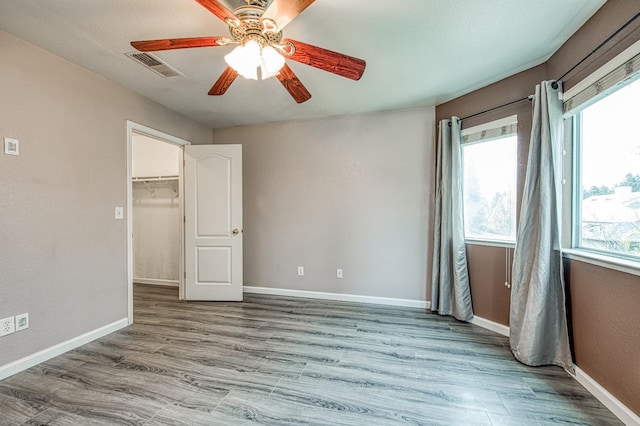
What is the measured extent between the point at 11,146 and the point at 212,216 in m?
1.93

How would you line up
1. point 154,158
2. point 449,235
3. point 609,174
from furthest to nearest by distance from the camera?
point 154,158 → point 449,235 → point 609,174

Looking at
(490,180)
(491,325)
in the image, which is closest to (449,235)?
(490,180)

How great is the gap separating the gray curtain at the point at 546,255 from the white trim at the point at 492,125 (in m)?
0.40

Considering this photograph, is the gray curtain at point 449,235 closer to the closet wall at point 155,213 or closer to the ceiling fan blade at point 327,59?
the ceiling fan blade at point 327,59

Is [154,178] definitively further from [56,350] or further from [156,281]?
[56,350]

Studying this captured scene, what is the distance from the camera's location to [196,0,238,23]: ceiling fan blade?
127 centimetres

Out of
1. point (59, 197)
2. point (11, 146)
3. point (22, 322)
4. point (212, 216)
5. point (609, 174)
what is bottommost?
point (22, 322)

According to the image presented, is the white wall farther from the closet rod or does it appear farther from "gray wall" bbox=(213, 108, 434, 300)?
"gray wall" bbox=(213, 108, 434, 300)

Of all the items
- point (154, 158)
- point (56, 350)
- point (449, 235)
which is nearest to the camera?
point (56, 350)

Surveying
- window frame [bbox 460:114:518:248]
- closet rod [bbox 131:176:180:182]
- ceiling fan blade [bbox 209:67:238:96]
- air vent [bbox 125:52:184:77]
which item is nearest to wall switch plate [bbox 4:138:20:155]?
air vent [bbox 125:52:184:77]

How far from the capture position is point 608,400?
1.66 meters

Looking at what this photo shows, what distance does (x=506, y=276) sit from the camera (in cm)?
262

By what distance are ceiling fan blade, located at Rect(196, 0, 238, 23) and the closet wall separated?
3.51 meters

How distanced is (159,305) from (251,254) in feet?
4.27
